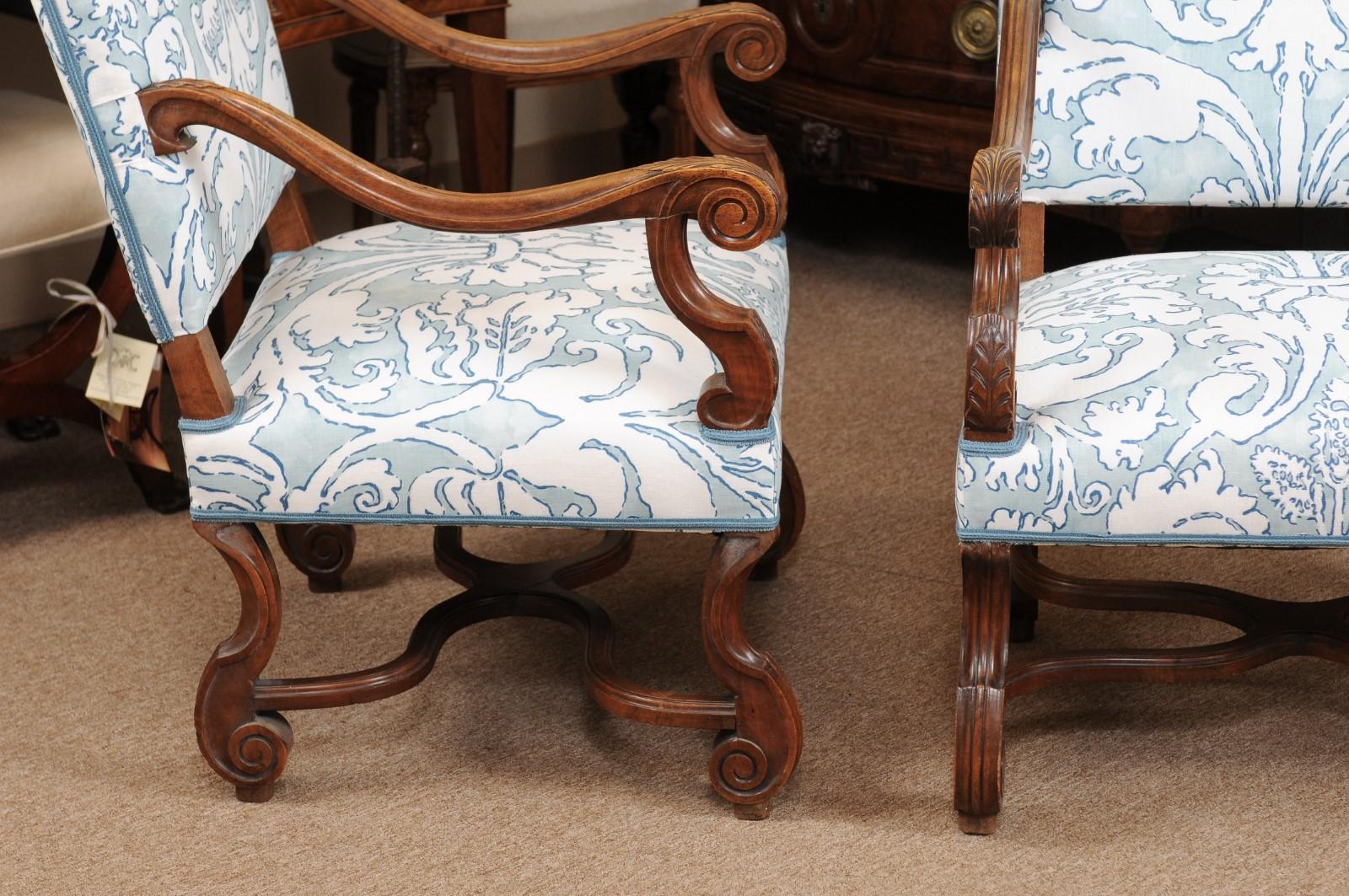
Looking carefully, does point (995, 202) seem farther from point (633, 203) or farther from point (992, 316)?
point (633, 203)

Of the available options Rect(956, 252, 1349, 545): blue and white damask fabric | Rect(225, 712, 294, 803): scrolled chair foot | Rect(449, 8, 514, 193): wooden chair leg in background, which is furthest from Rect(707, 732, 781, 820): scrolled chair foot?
Rect(449, 8, 514, 193): wooden chair leg in background

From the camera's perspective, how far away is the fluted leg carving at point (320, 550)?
1.91 m

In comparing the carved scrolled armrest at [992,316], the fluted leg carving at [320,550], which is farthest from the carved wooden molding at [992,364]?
the fluted leg carving at [320,550]

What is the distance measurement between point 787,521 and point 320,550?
577 millimetres

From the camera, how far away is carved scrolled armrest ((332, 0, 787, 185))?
163 cm

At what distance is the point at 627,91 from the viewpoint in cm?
321

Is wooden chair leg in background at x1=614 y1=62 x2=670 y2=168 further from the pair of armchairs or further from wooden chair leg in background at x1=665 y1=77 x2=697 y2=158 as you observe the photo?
the pair of armchairs

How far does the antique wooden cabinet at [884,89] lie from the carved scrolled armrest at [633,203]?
4.50 ft

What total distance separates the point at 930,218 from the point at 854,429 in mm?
1060

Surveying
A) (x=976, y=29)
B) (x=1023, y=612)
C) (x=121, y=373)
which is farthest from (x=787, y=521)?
(x=976, y=29)

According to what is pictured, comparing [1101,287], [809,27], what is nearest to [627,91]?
[809,27]

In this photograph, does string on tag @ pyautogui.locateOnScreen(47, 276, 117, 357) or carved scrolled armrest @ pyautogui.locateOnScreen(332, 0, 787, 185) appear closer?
carved scrolled armrest @ pyautogui.locateOnScreen(332, 0, 787, 185)

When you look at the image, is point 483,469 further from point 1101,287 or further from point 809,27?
point 809,27

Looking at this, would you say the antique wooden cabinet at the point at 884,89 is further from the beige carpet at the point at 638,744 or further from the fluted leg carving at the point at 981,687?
the fluted leg carving at the point at 981,687
